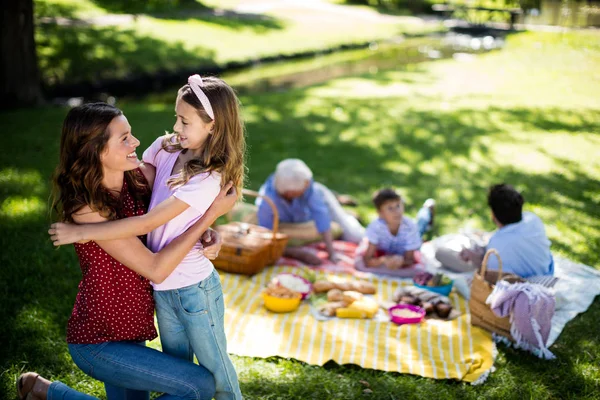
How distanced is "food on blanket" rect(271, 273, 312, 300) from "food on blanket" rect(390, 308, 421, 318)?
749 mm

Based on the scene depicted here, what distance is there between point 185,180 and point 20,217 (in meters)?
4.11

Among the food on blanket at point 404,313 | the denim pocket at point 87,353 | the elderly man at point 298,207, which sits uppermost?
the denim pocket at point 87,353

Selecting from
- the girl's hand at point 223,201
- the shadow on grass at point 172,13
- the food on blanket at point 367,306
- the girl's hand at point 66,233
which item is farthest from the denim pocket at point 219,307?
the shadow on grass at point 172,13

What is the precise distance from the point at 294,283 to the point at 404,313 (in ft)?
3.13

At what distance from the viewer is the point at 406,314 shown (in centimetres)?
473

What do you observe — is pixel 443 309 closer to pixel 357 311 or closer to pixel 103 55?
pixel 357 311

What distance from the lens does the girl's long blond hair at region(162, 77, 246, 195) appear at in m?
2.63

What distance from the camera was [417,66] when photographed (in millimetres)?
18250

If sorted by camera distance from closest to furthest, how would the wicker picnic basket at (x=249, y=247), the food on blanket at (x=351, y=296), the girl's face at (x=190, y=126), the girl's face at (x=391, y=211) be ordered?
the girl's face at (x=190, y=126), the food on blanket at (x=351, y=296), the wicker picnic basket at (x=249, y=247), the girl's face at (x=391, y=211)

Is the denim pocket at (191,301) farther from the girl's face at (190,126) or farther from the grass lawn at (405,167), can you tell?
the grass lawn at (405,167)

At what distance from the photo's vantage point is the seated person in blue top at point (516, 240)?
4.81m

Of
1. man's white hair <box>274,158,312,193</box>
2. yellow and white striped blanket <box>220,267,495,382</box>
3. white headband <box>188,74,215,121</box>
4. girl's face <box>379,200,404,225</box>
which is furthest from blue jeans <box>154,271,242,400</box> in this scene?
girl's face <box>379,200,404,225</box>

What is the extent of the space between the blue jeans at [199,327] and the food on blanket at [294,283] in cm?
222

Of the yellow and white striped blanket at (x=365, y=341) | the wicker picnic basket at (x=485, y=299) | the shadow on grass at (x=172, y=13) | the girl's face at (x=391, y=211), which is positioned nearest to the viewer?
the yellow and white striped blanket at (x=365, y=341)
